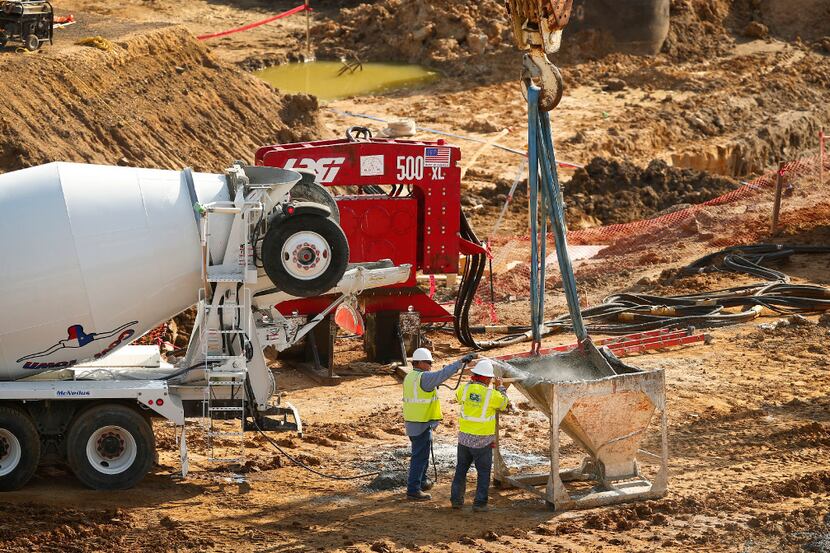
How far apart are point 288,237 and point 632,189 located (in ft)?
51.5

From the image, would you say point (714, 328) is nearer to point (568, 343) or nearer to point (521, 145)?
point (568, 343)

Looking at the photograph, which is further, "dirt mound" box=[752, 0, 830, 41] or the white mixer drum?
"dirt mound" box=[752, 0, 830, 41]

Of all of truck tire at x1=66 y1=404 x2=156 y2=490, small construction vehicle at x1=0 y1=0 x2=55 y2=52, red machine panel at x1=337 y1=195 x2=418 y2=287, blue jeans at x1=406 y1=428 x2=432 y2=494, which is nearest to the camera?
truck tire at x1=66 y1=404 x2=156 y2=490

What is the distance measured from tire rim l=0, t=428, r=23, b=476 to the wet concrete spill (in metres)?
3.47

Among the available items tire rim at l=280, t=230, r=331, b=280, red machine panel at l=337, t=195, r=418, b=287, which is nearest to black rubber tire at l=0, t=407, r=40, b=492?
tire rim at l=280, t=230, r=331, b=280

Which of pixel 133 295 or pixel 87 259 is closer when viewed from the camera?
pixel 87 259

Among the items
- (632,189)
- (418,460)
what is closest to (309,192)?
(418,460)

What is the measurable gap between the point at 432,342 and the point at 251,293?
6.44 metres

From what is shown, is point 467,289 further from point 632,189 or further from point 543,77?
point 632,189

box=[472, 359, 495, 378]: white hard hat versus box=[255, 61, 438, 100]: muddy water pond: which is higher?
box=[255, 61, 438, 100]: muddy water pond

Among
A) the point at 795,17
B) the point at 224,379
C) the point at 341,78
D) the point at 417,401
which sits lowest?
the point at 417,401

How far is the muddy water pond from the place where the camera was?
3675 cm

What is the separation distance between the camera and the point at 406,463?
1347 centimetres

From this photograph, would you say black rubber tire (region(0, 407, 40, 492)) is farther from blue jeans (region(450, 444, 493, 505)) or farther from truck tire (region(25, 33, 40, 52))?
truck tire (region(25, 33, 40, 52))
